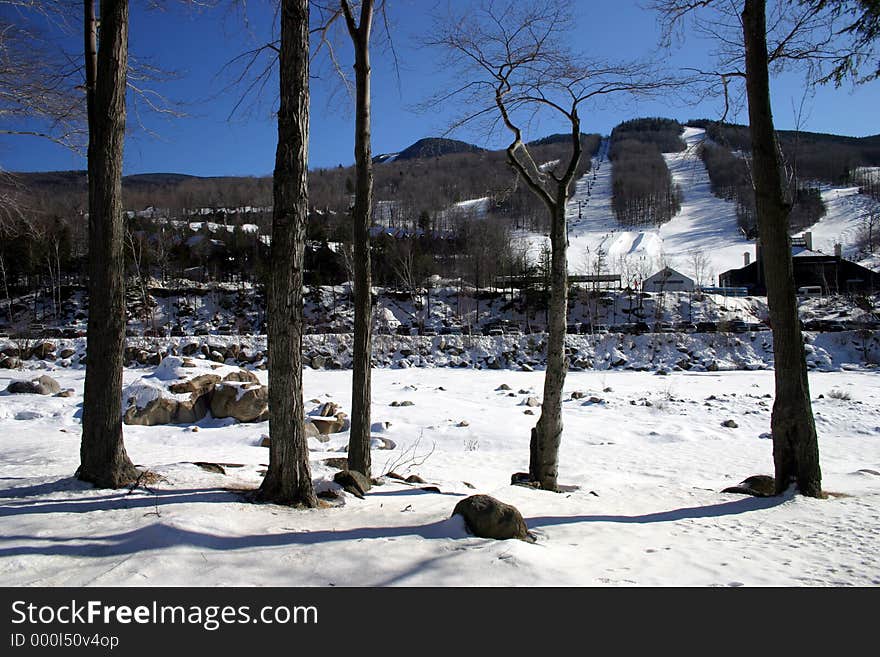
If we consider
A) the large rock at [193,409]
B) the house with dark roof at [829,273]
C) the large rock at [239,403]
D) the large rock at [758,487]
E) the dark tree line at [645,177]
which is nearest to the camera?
the large rock at [758,487]

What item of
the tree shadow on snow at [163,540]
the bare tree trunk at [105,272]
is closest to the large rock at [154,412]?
the bare tree trunk at [105,272]

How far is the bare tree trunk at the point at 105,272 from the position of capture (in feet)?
17.8

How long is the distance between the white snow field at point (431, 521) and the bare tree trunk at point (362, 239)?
0.71 metres

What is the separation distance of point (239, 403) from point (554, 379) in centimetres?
872

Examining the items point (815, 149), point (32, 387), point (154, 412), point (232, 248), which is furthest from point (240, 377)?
point (232, 248)

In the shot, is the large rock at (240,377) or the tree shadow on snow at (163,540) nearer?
the tree shadow on snow at (163,540)

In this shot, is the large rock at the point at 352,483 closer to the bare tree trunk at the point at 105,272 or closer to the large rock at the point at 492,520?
the large rock at the point at 492,520

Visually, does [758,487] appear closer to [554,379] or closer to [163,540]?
[554,379]

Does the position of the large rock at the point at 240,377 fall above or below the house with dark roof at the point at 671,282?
below

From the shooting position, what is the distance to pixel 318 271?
49375mm

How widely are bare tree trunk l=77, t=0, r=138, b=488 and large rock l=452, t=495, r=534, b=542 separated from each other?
3585mm

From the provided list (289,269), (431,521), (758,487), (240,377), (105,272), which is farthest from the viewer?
(240,377)

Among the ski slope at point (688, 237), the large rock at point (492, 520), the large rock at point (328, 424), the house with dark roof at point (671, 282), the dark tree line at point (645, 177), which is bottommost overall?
the large rock at point (328, 424)

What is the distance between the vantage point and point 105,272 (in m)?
5.44
